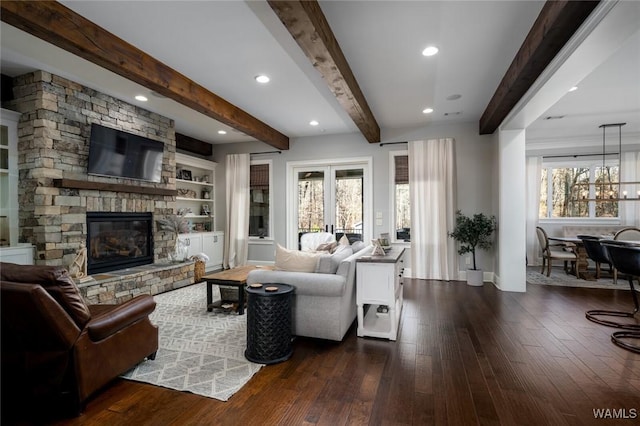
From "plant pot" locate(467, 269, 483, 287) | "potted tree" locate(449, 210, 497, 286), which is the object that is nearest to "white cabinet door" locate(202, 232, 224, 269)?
"potted tree" locate(449, 210, 497, 286)

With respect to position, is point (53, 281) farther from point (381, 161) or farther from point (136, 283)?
point (381, 161)

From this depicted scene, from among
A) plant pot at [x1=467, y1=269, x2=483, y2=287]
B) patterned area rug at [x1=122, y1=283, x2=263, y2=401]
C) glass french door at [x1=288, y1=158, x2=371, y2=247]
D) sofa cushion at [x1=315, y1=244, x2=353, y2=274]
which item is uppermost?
glass french door at [x1=288, y1=158, x2=371, y2=247]

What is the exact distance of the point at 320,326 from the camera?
299cm

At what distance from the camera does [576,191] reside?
716 cm

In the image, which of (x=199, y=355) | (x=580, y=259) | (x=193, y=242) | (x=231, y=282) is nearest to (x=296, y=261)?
(x=231, y=282)

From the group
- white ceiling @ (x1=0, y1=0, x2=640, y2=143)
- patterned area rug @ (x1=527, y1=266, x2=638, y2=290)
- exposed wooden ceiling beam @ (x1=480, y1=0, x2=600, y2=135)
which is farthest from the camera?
patterned area rug @ (x1=527, y1=266, x2=638, y2=290)

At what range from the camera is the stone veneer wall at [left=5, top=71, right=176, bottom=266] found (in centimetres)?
366

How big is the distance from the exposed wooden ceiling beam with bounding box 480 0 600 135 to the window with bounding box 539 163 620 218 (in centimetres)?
432

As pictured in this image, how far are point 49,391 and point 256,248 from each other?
5169 millimetres

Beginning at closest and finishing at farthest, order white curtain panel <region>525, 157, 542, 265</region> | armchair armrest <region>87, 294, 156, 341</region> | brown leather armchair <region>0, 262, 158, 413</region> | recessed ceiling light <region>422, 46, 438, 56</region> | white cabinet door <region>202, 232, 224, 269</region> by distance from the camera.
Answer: brown leather armchair <region>0, 262, 158, 413</region> < armchair armrest <region>87, 294, 156, 341</region> < recessed ceiling light <region>422, 46, 438, 56</region> < white cabinet door <region>202, 232, 224, 269</region> < white curtain panel <region>525, 157, 542, 265</region>

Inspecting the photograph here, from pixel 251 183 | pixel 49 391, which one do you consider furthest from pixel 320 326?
pixel 251 183

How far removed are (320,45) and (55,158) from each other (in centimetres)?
356

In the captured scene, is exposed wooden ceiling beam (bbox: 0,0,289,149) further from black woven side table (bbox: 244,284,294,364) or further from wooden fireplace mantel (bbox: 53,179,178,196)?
black woven side table (bbox: 244,284,294,364)

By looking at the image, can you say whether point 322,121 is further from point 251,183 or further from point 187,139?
point 187,139
